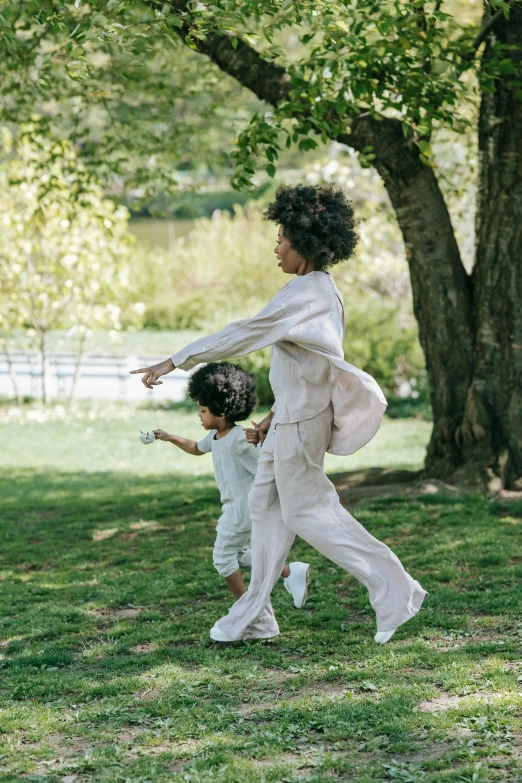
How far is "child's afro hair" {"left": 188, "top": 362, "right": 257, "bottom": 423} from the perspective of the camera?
466cm

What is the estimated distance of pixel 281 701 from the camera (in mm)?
3746

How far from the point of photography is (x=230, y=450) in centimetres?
473

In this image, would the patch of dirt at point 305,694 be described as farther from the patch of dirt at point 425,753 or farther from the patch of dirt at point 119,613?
the patch of dirt at point 119,613

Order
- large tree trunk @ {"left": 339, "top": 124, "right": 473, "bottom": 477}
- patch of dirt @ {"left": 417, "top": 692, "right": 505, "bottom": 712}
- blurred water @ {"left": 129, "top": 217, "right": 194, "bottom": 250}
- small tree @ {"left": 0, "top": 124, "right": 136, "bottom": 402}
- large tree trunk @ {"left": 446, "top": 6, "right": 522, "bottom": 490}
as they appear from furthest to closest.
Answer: blurred water @ {"left": 129, "top": 217, "right": 194, "bottom": 250} → small tree @ {"left": 0, "top": 124, "right": 136, "bottom": 402} → large tree trunk @ {"left": 339, "top": 124, "right": 473, "bottom": 477} → large tree trunk @ {"left": 446, "top": 6, "right": 522, "bottom": 490} → patch of dirt @ {"left": 417, "top": 692, "right": 505, "bottom": 712}

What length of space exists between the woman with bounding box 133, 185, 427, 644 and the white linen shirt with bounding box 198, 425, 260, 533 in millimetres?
313

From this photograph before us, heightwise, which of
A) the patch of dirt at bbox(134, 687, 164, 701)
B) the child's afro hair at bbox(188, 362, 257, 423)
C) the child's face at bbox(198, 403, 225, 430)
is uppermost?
the child's afro hair at bbox(188, 362, 257, 423)

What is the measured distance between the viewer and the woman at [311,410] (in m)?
4.06

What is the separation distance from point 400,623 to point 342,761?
1.16 meters

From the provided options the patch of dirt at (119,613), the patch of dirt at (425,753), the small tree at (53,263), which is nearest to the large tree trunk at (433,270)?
the patch of dirt at (119,613)

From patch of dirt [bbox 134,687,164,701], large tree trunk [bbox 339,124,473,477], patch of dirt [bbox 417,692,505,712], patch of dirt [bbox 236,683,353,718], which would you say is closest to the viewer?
patch of dirt [bbox 417,692,505,712]

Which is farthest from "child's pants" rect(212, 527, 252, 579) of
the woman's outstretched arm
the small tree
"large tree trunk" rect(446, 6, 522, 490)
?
the small tree

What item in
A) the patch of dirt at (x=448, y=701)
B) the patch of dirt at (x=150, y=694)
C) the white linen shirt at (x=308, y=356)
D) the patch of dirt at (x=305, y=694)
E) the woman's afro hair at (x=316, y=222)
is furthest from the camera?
the woman's afro hair at (x=316, y=222)

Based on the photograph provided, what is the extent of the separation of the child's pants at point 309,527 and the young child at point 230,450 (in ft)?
1.14

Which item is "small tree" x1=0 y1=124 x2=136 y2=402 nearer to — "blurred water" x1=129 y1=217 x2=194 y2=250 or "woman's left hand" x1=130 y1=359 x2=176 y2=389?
"woman's left hand" x1=130 y1=359 x2=176 y2=389
